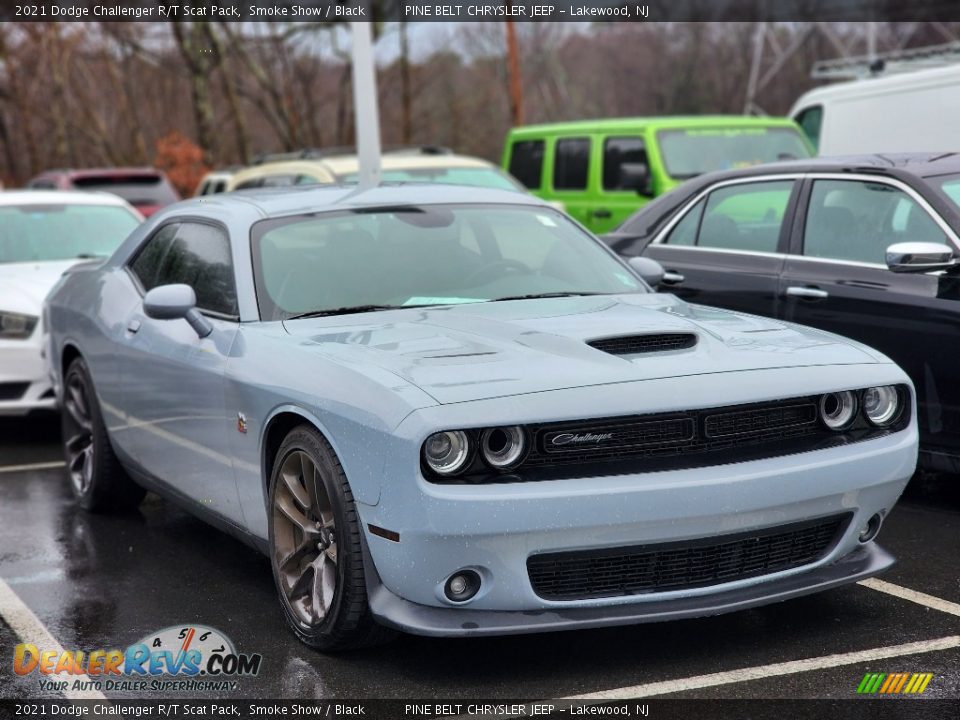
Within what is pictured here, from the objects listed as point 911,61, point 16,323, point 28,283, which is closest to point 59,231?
point 28,283

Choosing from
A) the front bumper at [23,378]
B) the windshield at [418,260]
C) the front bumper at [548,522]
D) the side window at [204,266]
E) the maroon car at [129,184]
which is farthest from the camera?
the maroon car at [129,184]

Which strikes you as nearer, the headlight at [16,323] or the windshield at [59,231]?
the headlight at [16,323]

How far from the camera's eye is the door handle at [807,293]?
6.57 meters

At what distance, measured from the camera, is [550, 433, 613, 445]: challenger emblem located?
4023mm

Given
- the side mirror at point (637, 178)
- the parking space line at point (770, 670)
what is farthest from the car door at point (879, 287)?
the side mirror at point (637, 178)

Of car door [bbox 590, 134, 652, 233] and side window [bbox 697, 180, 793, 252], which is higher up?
side window [bbox 697, 180, 793, 252]

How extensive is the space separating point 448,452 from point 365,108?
853cm

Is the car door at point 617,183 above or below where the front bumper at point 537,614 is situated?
below

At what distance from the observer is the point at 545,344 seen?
4.46 metres

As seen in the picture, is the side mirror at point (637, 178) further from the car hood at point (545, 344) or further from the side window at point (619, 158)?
the car hood at point (545, 344)

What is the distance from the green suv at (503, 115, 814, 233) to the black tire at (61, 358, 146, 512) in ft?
25.5

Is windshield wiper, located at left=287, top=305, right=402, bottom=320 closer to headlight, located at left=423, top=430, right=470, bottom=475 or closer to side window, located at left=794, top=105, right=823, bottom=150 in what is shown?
headlight, located at left=423, top=430, right=470, bottom=475

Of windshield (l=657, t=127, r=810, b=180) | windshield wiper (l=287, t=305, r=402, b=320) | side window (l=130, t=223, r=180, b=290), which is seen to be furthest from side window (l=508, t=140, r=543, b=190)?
windshield wiper (l=287, t=305, r=402, b=320)

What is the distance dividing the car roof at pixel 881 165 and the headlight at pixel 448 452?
11.3ft
